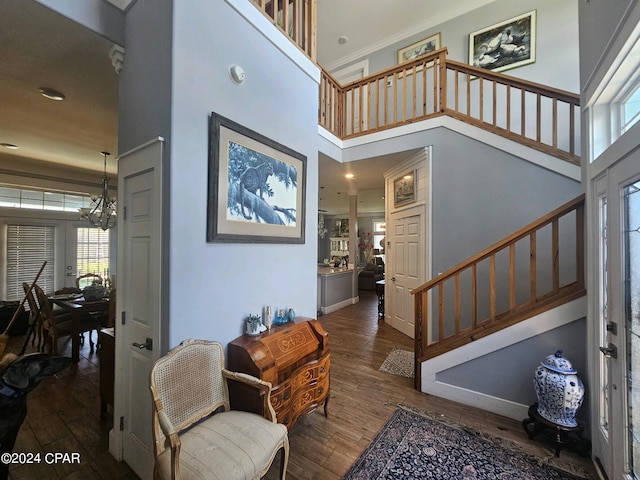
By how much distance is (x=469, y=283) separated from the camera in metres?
3.37

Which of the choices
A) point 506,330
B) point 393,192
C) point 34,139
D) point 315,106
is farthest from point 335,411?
point 34,139

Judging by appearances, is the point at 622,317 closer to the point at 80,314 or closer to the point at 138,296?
the point at 138,296

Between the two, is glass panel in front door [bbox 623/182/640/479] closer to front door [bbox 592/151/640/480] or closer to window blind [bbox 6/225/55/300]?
front door [bbox 592/151/640/480]

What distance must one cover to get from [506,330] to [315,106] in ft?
9.37

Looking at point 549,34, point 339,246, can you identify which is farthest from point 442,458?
point 339,246

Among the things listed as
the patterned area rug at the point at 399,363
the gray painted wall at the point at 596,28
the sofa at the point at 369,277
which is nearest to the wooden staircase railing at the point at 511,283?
the patterned area rug at the point at 399,363

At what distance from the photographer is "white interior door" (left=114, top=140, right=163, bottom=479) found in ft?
5.00

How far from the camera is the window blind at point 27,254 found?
482 cm

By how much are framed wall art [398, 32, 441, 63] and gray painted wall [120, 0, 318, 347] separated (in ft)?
13.6

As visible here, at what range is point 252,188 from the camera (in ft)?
6.44

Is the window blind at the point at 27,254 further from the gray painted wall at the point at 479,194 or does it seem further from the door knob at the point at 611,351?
the door knob at the point at 611,351

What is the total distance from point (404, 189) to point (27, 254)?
291 inches

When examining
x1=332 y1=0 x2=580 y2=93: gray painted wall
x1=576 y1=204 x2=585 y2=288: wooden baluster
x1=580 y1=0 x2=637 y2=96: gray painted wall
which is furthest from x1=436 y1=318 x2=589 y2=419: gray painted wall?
x1=332 y1=0 x2=580 y2=93: gray painted wall

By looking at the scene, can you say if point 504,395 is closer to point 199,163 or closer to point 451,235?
point 451,235
